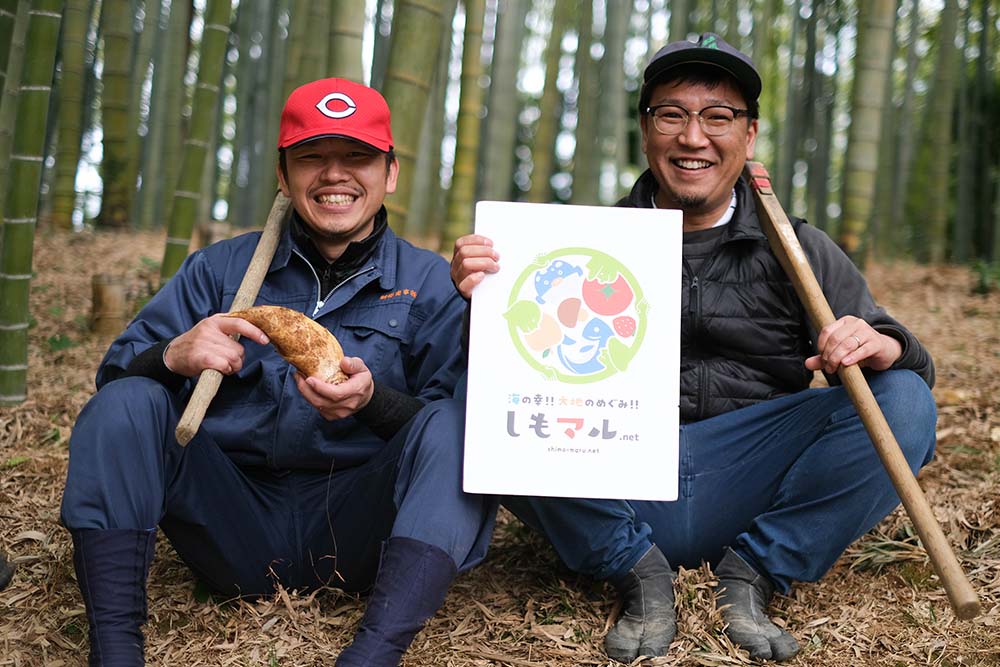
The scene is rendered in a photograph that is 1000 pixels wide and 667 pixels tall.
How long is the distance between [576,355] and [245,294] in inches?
28.1

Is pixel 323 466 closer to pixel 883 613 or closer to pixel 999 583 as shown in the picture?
pixel 883 613

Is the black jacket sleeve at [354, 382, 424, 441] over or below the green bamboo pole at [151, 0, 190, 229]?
below

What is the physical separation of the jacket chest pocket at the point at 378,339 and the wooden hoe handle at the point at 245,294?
21 cm

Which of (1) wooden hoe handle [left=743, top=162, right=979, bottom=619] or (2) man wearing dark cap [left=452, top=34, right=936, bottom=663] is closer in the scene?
(1) wooden hoe handle [left=743, top=162, right=979, bottom=619]

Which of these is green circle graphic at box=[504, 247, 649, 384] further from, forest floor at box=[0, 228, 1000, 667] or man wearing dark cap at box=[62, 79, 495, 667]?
forest floor at box=[0, 228, 1000, 667]

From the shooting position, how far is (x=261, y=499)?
2.06 m

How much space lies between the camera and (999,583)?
2.16 metres

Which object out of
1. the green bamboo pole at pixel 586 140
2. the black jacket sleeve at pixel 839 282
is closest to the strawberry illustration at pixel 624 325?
the black jacket sleeve at pixel 839 282

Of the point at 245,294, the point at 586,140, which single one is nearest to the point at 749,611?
the point at 245,294

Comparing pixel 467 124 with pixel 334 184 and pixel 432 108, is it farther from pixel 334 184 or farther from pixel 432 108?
pixel 334 184

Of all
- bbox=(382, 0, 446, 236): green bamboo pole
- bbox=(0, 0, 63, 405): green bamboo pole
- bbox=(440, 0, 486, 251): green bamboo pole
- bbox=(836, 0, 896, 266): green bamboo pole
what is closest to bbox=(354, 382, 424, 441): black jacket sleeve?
bbox=(382, 0, 446, 236): green bamboo pole

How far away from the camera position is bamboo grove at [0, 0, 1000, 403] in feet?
9.94

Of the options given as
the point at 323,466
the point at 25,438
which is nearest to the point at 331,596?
the point at 323,466

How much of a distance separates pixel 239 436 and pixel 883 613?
58.0 inches
